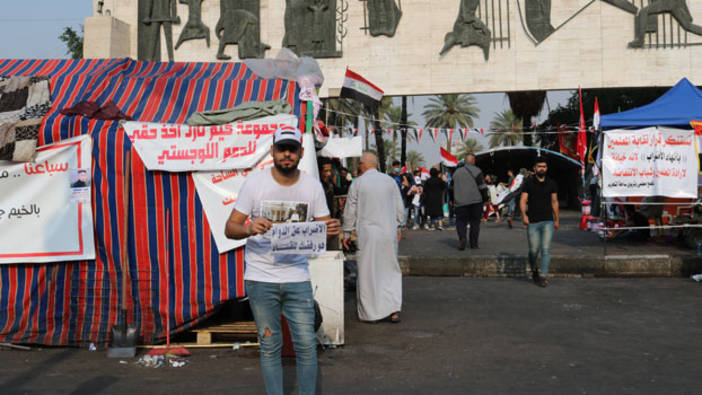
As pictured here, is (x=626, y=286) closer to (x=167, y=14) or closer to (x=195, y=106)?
(x=195, y=106)

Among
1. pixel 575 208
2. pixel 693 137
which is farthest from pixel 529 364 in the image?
pixel 575 208

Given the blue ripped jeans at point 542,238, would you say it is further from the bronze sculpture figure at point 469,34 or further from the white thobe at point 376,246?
the bronze sculpture figure at point 469,34

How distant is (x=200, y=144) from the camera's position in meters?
6.80

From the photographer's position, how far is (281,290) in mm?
4102

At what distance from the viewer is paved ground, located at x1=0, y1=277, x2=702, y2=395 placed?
17.1 feet

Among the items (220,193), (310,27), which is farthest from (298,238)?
(310,27)

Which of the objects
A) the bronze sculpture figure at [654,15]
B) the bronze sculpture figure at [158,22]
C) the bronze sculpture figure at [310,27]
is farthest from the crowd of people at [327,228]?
the bronze sculpture figure at [158,22]

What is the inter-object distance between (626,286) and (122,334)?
7122 millimetres

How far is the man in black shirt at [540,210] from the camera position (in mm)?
9945

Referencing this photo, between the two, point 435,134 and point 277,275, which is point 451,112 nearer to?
point 435,134

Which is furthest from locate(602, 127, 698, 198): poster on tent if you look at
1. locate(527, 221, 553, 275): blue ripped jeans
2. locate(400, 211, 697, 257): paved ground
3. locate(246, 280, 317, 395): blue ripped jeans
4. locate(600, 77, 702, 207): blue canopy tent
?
locate(246, 280, 317, 395): blue ripped jeans

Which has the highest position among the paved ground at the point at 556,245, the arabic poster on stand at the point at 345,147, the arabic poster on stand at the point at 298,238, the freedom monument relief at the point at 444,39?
the freedom monument relief at the point at 444,39

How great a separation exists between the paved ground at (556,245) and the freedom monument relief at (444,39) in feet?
18.6

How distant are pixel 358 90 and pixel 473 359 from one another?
4456 mm
